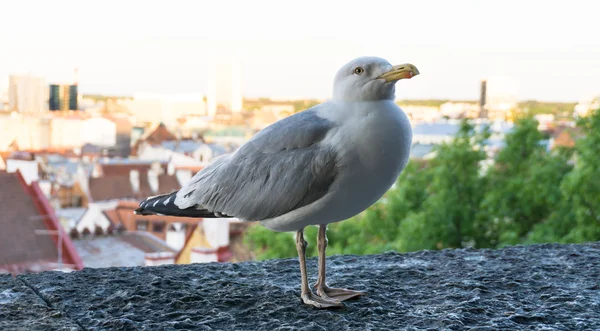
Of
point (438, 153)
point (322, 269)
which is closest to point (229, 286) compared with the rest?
point (322, 269)

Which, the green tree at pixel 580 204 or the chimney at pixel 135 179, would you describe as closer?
the green tree at pixel 580 204

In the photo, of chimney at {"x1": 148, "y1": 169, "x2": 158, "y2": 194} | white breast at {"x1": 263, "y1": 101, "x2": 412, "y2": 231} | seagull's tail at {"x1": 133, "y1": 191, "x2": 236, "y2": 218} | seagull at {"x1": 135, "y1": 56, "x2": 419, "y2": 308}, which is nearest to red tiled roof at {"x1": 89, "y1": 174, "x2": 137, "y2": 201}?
chimney at {"x1": 148, "y1": 169, "x2": 158, "y2": 194}

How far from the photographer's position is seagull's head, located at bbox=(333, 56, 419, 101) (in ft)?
3.55

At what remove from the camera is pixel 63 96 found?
18.3 feet

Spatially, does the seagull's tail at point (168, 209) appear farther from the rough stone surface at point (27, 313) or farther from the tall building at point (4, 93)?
the tall building at point (4, 93)

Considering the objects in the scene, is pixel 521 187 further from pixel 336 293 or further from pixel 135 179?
pixel 336 293

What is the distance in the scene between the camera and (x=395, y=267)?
141 cm

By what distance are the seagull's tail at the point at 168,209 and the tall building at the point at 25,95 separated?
14.4 ft

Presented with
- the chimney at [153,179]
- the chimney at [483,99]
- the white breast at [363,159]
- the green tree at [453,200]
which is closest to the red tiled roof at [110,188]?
the chimney at [153,179]

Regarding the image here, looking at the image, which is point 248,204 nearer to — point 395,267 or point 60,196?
point 395,267

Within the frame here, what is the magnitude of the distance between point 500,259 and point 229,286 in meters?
0.59

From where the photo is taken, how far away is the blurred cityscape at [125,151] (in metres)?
3.76

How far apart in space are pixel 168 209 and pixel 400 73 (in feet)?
1.39

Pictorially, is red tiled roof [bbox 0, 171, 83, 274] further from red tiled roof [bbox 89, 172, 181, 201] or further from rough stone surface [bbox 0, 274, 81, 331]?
rough stone surface [bbox 0, 274, 81, 331]
